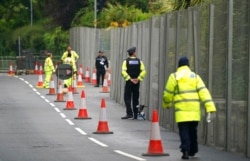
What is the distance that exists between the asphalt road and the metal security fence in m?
0.47

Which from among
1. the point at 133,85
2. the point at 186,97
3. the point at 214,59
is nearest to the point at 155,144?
the point at 186,97

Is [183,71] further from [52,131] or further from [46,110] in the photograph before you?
[46,110]

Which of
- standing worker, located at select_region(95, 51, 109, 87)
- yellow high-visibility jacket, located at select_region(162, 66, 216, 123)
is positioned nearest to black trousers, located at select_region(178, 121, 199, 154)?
yellow high-visibility jacket, located at select_region(162, 66, 216, 123)

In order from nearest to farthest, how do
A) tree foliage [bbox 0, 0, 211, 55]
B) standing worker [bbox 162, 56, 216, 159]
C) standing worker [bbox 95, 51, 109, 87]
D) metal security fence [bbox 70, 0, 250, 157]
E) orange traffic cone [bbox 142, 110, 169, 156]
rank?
standing worker [bbox 162, 56, 216, 159] < orange traffic cone [bbox 142, 110, 169, 156] < metal security fence [bbox 70, 0, 250, 157] < standing worker [bbox 95, 51, 109, 87] < tree foliage [bbox 0, 0, 211, 55]

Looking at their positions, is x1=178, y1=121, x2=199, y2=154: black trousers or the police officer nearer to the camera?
x1=178, y1=121, x2=199, y2=154: black trousers

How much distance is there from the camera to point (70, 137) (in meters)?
22.0

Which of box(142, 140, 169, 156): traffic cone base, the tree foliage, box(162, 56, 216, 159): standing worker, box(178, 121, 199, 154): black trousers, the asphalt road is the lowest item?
the asphalt road

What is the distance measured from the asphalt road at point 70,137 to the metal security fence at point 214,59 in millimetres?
475

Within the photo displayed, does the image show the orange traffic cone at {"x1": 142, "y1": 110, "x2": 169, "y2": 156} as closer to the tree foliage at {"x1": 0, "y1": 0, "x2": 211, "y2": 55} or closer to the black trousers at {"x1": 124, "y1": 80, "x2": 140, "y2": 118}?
the black trousers at {"x1": 124, "y1": 80, "x2": 140, "y2": 118}

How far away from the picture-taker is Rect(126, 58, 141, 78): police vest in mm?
26684

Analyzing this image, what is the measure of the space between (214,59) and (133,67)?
6492mm

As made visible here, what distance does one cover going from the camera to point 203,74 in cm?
2133

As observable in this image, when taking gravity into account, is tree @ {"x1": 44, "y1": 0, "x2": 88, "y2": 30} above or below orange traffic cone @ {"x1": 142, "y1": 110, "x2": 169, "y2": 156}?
above

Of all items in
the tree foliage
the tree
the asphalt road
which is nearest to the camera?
the asphalt road
